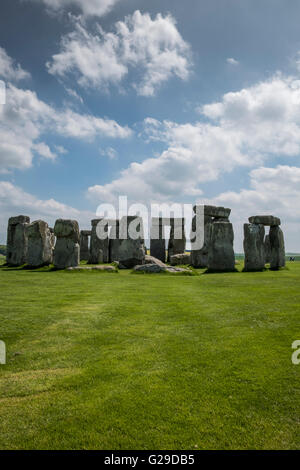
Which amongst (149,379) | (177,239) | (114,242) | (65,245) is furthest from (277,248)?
(149,379)

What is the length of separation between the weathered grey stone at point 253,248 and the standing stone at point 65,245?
9.82 metres

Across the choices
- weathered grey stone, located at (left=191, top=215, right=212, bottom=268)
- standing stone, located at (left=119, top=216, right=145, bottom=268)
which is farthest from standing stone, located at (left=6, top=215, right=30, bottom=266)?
weathered grey stone, located at (left=191, top=215, right=212, bottom=268)

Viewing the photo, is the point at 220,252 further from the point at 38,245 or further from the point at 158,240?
the point at 158,240

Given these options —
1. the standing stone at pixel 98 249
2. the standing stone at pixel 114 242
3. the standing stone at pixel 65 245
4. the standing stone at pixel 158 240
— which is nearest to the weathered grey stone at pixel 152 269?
the standing stone at pixel 65 245

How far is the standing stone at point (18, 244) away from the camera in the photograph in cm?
2028

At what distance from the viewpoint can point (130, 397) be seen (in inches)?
111

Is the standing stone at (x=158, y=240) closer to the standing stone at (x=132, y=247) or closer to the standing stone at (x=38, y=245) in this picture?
the standing stone at (x=132, y=247)

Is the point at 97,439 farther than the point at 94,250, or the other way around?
the point at 94,250

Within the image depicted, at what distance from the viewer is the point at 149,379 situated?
3.18m

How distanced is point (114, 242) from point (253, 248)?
42.2ft

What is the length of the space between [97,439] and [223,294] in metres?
6.55

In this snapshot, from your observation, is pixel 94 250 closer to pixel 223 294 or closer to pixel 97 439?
pixel 223 294
